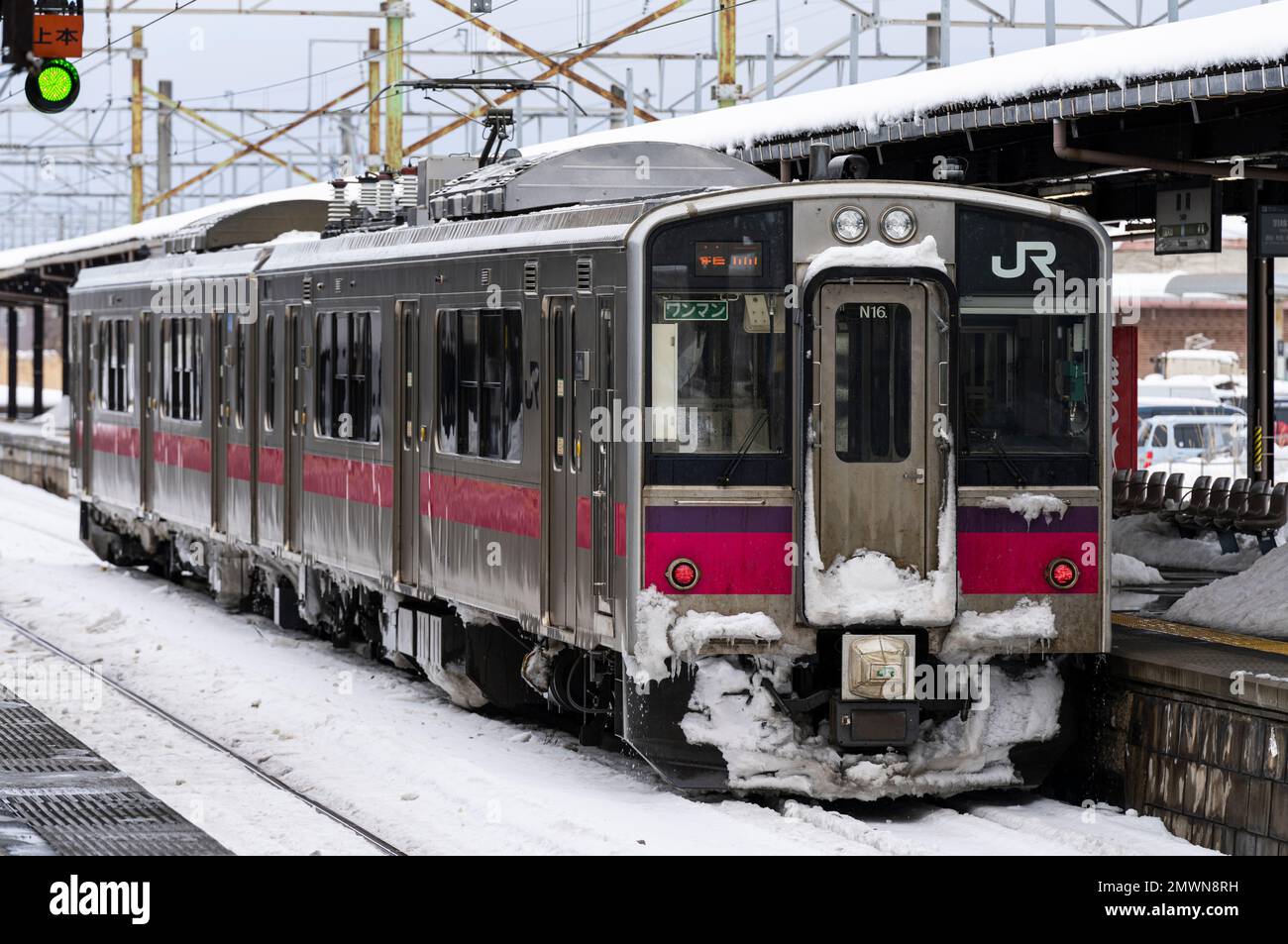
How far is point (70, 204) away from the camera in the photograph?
66875 mm

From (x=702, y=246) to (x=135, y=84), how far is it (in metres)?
32.4

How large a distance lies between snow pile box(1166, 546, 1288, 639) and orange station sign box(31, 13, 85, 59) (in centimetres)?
773

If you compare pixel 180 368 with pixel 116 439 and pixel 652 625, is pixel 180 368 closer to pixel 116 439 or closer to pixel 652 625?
pixel 116 439

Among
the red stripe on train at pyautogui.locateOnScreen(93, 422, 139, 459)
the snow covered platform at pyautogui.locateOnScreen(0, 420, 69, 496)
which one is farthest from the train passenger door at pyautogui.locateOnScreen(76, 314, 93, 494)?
the snow covered platform at pyautogui.locateOnScreen(0, 420, 69, 496)

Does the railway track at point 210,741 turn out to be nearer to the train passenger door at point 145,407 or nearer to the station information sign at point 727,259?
the train passenger door at point 145,407

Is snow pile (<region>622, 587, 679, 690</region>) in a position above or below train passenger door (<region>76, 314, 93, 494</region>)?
below

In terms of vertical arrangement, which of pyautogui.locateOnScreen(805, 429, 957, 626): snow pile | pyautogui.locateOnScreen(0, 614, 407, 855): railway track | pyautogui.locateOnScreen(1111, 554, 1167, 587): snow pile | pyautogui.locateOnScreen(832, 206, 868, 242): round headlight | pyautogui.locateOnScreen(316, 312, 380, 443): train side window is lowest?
pyautogui.locateOnScreen(0, 614, 407, 855): railway track

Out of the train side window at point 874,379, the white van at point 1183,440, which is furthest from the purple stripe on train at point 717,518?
the white van at point 1183,440

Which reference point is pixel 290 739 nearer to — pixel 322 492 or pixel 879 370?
pixel 322 492

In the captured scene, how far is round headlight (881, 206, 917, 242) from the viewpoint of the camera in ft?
33.5

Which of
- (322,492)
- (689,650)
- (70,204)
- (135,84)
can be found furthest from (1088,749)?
(70,204)

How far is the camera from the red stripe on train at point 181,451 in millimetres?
17969

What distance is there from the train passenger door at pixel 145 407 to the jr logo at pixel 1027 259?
10.9m

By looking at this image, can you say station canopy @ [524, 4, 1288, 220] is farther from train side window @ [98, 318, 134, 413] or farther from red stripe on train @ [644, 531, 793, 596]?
train side window @ [98, 318, 134, 413]
